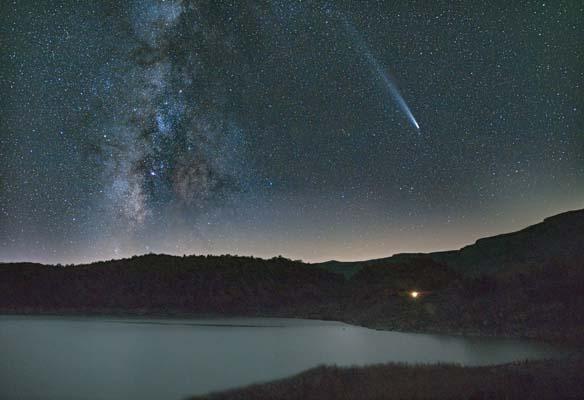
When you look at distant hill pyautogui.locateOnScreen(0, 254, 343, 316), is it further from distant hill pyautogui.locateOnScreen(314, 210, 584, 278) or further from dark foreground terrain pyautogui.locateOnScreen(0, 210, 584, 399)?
distant hill pyautogui.locateOnScreen(314, 210, 584, 278)

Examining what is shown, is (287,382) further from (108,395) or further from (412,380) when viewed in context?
(108,395)

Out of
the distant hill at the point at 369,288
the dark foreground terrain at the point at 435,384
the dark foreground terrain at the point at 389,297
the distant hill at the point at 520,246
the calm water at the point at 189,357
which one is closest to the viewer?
the dark foreground terrain at the point at 435,384

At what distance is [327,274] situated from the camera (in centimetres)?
10856

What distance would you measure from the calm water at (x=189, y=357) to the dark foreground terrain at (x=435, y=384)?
2.77 meters

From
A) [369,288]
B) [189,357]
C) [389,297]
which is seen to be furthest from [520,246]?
[189,357]

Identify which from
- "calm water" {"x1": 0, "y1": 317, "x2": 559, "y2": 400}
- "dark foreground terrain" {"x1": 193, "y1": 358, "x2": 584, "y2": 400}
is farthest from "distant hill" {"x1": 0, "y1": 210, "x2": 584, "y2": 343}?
"dark foreground terrain" {"x1": 193, "y1": 358, "x2": 584, "y2": 400}

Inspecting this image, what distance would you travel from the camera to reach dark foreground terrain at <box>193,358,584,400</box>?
47.5ft

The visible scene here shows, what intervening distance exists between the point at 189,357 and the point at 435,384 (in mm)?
16311

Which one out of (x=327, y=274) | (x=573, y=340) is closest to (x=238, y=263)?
(x=327, y=274)

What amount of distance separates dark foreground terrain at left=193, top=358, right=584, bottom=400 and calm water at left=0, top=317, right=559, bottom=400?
9.08ft

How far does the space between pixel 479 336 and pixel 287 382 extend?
69.3 feet

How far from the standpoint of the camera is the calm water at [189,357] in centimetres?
1988

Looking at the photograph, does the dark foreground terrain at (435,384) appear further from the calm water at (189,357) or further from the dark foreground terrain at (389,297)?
the calm water at (189,357)

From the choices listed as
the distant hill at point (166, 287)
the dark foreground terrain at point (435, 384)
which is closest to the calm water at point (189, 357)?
the dark foreground terrain at point (435, 384)
